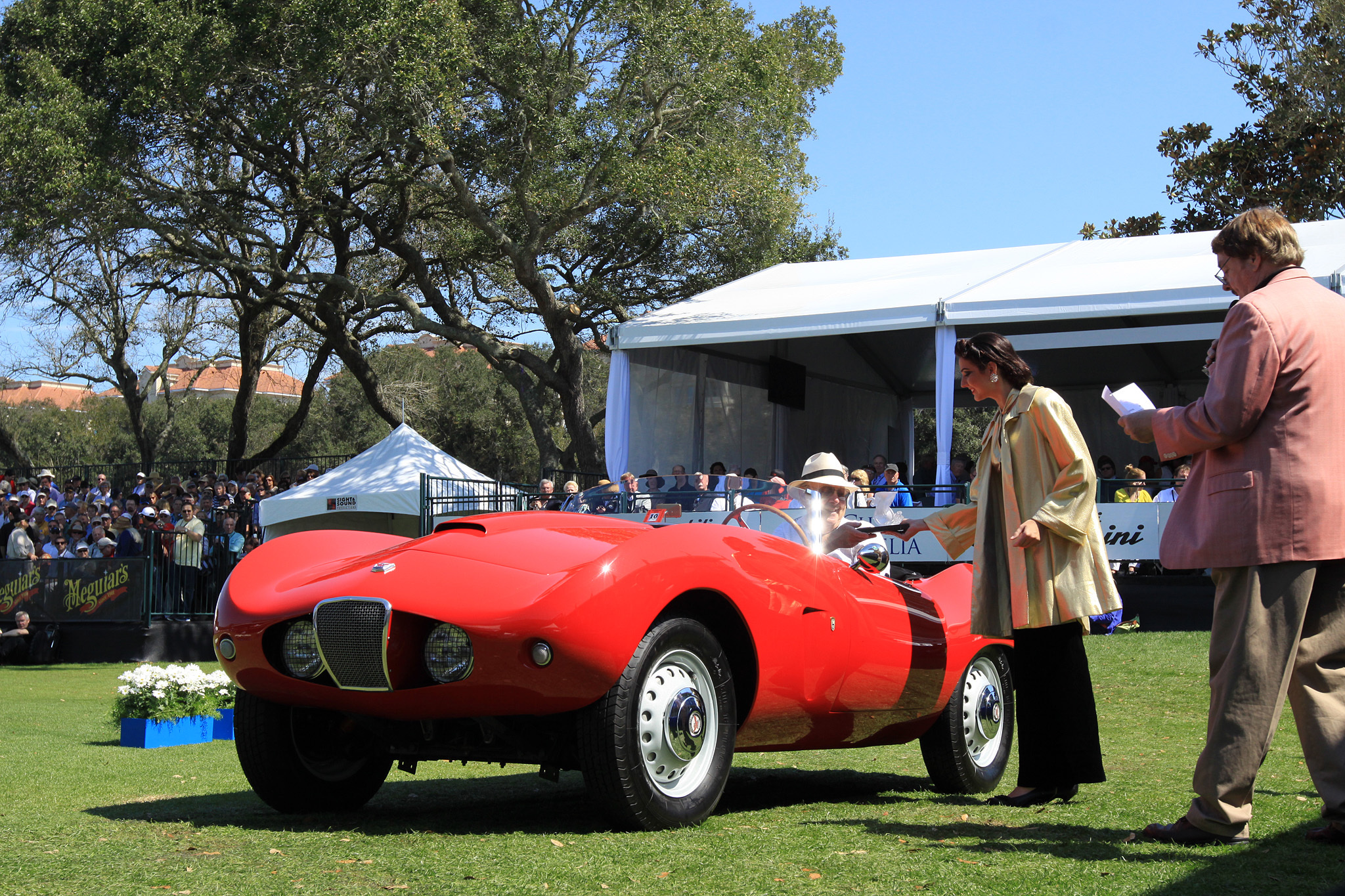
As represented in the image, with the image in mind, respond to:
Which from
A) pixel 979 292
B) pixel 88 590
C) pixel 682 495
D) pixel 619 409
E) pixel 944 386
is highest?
pixel 979 292

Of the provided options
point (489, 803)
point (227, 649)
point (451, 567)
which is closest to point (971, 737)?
point (489, 803)

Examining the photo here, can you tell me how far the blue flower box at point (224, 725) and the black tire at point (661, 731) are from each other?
17.1 ft

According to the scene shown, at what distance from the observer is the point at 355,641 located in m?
3.94

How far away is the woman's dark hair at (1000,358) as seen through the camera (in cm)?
493

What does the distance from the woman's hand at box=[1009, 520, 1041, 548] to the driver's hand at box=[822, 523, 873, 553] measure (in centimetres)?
67

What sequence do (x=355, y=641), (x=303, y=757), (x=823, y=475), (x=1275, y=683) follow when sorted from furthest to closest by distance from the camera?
(x=823, y=475), (x=303, y=757), (x=355, y=641), (x=1275, y=683)

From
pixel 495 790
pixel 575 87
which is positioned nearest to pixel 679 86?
pixel 575 87

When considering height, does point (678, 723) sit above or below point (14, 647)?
above

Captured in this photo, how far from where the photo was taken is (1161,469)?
17547mm

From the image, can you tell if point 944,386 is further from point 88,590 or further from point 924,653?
point 88,590

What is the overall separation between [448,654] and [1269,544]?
2.49 metres

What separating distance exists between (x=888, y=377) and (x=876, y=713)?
2084 cm

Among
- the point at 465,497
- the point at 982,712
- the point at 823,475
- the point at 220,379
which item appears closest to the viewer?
the point at 823,475

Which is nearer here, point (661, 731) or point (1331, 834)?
point (1331, 834)
